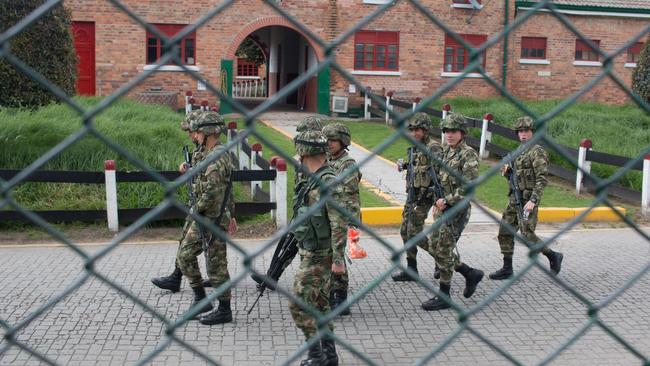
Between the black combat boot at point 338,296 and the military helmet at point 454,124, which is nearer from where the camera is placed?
the black combat boot at point 338,296

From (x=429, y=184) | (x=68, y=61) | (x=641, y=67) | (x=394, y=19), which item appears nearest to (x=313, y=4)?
(x=394, y=19)

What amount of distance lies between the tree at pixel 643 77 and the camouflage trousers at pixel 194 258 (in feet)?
38.7

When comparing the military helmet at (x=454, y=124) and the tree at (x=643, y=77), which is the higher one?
the tree at (x=643, y=77)

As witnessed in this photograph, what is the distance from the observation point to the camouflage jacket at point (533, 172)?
811 cm

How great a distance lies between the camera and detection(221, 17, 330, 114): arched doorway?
78.5 feet

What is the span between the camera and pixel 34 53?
11781 mm

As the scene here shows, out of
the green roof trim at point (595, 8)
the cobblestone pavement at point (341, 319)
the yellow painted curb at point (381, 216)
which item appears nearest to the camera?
the cobblestone pavement at point (341, 319)

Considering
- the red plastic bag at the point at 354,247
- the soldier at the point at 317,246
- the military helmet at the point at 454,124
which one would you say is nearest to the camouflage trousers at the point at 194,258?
the red plastic bag at the point at 354,247

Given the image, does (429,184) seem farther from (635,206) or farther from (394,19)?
(394,19)

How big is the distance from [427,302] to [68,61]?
25.5 ft

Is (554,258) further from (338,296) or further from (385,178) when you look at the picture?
(385,178)

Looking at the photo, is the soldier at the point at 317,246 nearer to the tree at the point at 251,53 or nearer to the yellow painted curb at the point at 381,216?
the yellow painted curb at the point at 381,216

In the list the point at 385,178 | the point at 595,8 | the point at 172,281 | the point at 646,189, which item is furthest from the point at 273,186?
the point at 595,8

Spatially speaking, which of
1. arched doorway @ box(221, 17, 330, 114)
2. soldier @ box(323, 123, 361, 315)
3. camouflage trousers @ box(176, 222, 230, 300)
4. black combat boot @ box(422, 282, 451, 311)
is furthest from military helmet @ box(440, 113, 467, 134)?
arched doorway @ box(221, 17, 330, 114)
